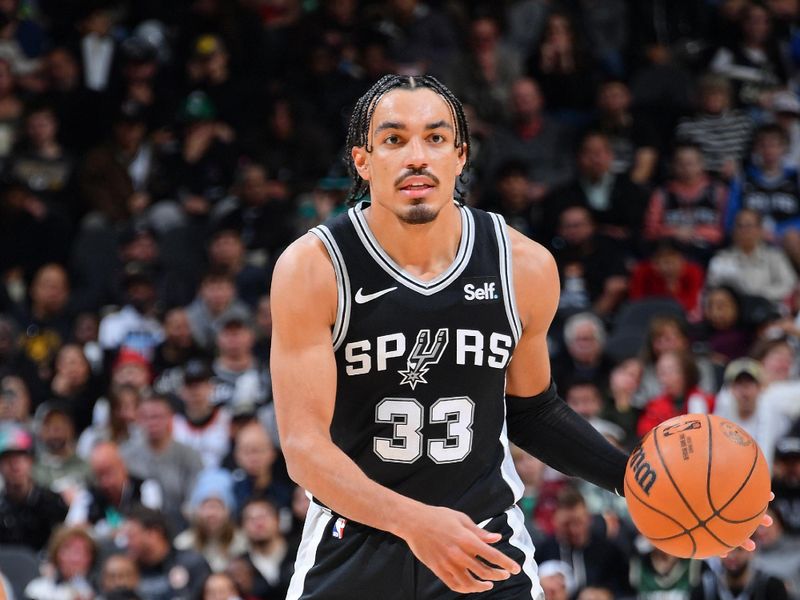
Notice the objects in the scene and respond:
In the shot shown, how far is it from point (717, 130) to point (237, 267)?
422cm

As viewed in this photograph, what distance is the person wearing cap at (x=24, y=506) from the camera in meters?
9.23

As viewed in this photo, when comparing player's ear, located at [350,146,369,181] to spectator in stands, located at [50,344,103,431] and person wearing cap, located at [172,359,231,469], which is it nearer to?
person wearing cap, located at [172,359,231,469]

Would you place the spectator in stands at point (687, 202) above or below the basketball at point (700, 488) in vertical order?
below

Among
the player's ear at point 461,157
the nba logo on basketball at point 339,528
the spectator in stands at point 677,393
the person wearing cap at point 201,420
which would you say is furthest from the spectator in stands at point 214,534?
the player's ear at point 461,157

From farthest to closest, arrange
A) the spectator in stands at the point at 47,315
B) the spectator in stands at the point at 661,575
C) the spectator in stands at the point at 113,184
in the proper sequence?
the spectator in stands at the point at 113,184
the spectator in stands at the point at 47,315
the spectator in stands at the point at 661,575

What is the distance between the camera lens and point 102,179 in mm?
11992

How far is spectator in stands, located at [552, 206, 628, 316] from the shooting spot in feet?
35.3

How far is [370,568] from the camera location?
13.9 feet

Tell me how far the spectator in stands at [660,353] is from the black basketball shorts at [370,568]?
5383 millimetres

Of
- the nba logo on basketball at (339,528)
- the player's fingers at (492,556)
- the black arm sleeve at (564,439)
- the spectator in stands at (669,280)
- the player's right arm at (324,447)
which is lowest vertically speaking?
the spectator in stands at (669,280)

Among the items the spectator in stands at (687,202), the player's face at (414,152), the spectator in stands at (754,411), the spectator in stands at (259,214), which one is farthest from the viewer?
→ the spectator in stands at (687,202)

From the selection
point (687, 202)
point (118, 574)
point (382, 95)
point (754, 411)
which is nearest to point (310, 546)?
point (382, 95)

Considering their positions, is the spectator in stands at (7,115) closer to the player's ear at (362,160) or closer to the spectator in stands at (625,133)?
the spectator in stands at (625,133)

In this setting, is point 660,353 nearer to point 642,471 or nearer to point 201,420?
point 201,420
